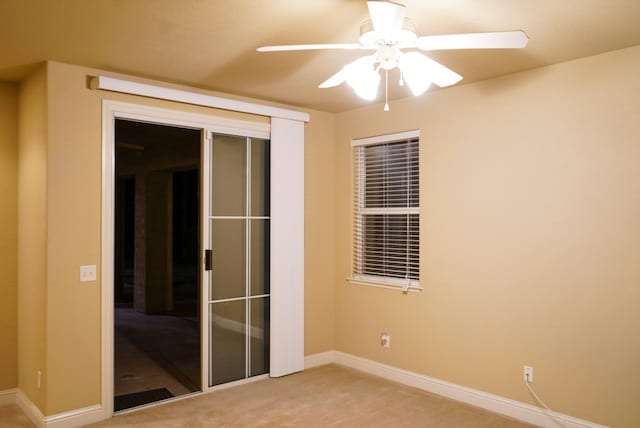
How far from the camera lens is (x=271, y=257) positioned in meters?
4.32

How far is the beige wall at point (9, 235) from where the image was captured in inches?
145

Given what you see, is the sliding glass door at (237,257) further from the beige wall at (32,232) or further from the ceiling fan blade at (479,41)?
the ceiling fan blade at (479,41)

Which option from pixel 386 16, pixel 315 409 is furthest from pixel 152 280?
pixel 386 16

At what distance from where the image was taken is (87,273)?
334 cm

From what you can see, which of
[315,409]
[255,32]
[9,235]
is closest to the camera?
[255,32]

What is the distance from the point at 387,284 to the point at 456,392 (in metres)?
1.06

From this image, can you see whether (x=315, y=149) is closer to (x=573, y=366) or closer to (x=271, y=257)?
(x=271, y=257)

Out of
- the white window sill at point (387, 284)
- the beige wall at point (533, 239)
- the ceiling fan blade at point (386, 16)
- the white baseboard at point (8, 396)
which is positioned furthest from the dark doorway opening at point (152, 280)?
the ceiling fan blade at point (386, 16)

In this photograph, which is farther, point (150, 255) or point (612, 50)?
point (150, 255)

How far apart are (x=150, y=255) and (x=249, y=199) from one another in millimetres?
3693

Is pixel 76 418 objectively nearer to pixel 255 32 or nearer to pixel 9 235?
pixel 9 235

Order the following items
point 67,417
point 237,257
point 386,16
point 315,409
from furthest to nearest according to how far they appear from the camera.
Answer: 1. point 237,257
2. point 315,409
3. point 67,417
4. point 386,16

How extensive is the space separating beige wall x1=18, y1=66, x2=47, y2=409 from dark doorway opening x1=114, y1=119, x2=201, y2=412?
73 cm

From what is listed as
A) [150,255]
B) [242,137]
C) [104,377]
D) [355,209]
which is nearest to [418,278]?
[355,209]
